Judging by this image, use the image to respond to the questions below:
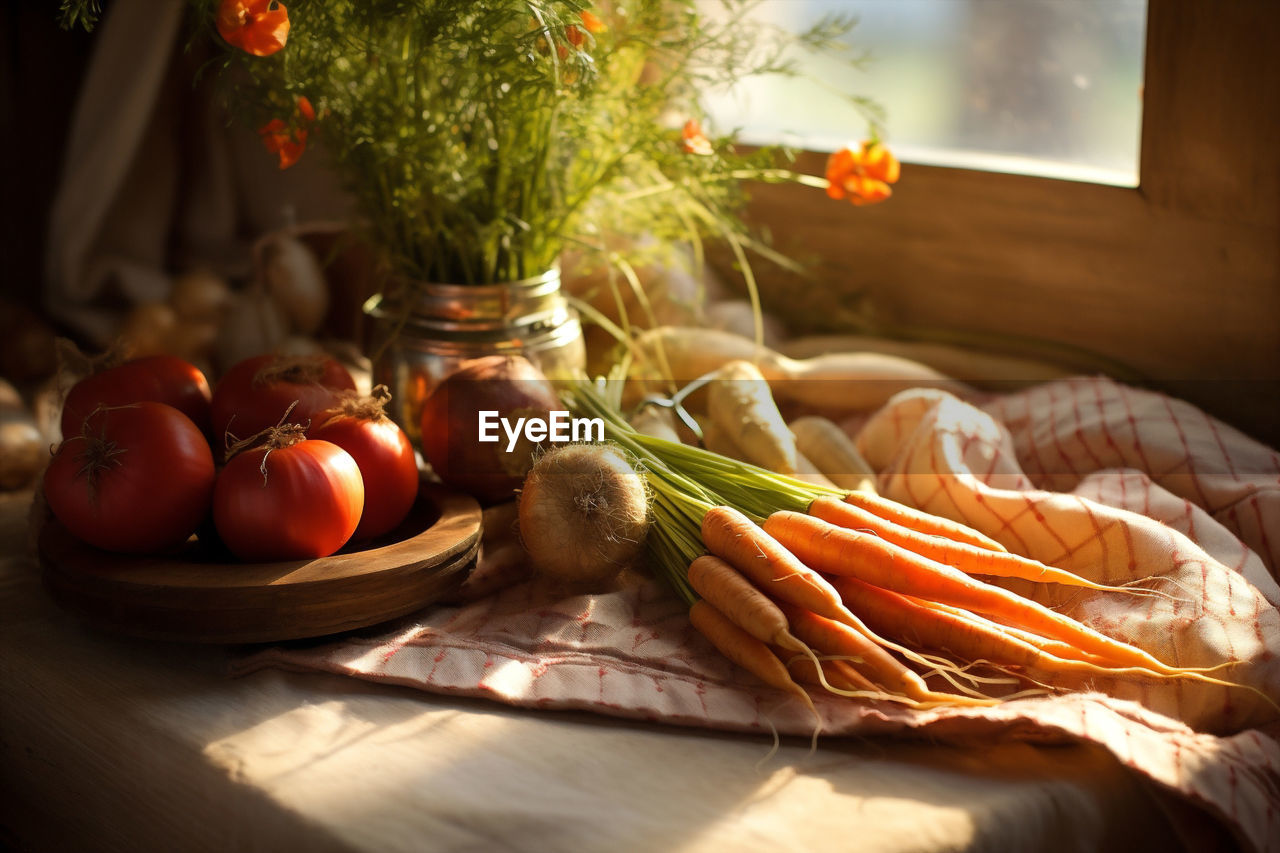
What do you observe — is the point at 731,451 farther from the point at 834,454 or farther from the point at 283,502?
the point at 283,502

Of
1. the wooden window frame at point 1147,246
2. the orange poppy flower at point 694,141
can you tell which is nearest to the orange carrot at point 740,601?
the orange poppy flower at point 694,141

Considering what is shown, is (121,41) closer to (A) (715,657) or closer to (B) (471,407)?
(B) (471,407)

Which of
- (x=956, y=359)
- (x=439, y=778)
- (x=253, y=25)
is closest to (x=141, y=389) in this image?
(x=253, y=25)

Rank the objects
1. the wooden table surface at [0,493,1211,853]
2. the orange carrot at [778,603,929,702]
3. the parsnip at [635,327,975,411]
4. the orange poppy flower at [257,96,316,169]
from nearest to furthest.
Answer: the wooden table surface at [0,493,1211,853] < the orange carrot at [778,603,929,702] < the orange poppy flower at [257,96,316,169] < the parsnip at [635,327,975,411]

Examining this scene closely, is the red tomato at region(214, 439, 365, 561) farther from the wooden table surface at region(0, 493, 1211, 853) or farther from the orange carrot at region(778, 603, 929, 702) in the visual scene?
the orange carrot at region(778, 603, 929, 702)

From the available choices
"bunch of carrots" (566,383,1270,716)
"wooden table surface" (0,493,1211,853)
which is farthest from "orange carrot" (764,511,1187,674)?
"wooden table surface" (0,493,1211,853)

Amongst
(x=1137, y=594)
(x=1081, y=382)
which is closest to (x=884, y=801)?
(x=1137, y=594)
